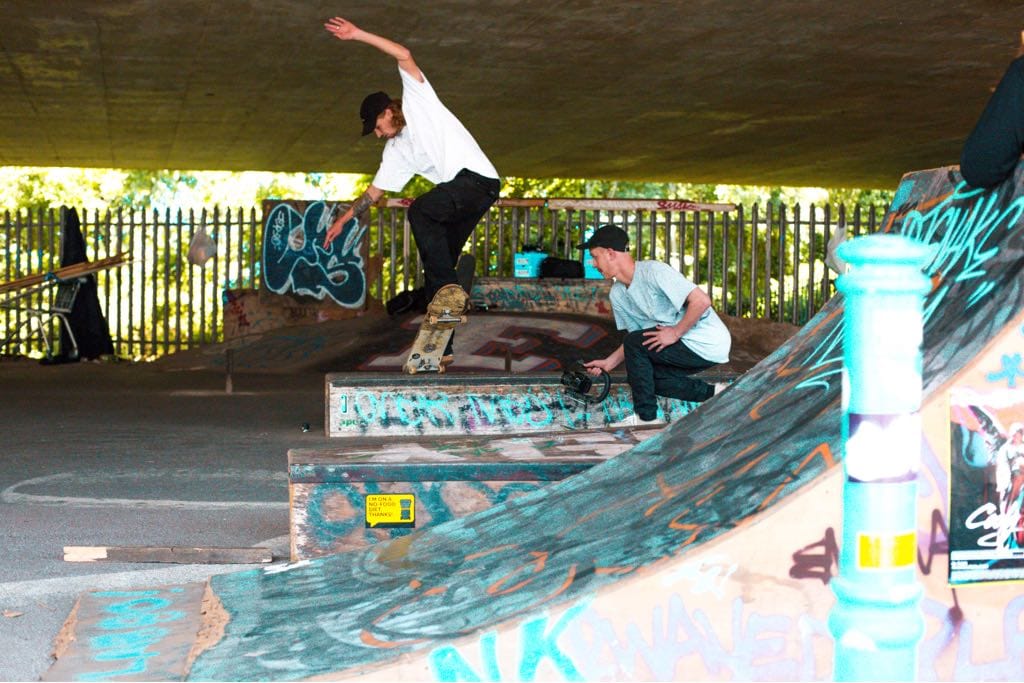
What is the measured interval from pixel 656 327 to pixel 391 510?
2.83 meters

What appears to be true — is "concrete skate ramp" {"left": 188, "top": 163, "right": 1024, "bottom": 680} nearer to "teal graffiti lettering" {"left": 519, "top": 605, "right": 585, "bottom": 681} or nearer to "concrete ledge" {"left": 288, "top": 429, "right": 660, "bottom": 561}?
"teal graffiti lettering" {"left": 519, "top": 605, "right": 585, "bottom": 681}

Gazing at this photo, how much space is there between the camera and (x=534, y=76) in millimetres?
14531

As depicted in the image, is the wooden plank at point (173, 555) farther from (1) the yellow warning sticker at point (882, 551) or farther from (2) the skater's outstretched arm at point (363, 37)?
(1) the yellow warning sticker at point (882, 551)

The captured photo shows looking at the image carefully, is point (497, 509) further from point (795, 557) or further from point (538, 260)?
point (538, 260)

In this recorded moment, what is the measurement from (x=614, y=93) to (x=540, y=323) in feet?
10.7

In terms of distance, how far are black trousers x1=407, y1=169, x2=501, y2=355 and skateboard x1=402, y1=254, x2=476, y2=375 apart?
0.14 m

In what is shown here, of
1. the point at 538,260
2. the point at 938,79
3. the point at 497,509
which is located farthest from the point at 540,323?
the point at 497,509

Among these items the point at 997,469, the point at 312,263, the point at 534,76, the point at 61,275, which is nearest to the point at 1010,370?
the point at 997,469

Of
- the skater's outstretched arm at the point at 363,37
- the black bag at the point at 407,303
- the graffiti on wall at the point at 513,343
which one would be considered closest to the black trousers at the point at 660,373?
the skater's outstretched arm at the point at 363,37

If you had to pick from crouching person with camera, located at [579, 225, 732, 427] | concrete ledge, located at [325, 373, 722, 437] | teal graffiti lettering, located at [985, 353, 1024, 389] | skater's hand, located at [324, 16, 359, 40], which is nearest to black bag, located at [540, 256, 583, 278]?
concrete ledge, located at [325, 373, 722, 437]

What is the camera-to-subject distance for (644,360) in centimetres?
697

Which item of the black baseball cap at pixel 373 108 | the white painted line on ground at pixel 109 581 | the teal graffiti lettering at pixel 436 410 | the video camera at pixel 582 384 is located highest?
the black baseball cap at pixel 373 108

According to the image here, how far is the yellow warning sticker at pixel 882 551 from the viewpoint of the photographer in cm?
189

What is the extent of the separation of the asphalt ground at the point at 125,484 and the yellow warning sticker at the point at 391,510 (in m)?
0.51
